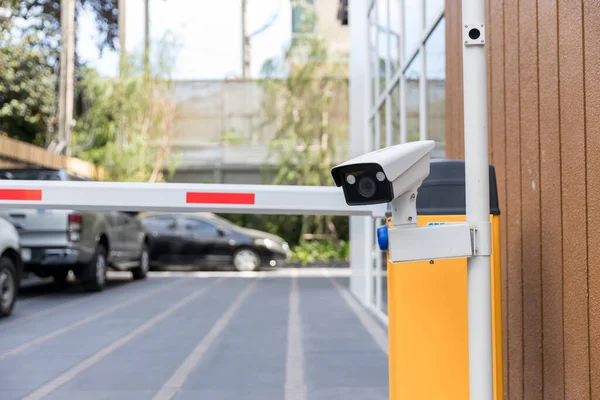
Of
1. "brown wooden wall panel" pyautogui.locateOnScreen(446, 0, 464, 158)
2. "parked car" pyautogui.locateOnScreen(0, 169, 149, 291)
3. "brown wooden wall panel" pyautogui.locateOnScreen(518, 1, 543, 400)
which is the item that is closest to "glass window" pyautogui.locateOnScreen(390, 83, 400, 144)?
"brown wooden wall panel" pyautogui.locateOnScreen(446, 0, 464, 158)

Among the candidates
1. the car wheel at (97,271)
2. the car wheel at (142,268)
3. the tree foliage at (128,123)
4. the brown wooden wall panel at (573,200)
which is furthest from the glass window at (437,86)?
the tree foliage at (128,123)

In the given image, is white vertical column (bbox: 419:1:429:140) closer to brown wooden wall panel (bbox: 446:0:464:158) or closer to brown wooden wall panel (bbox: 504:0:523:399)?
brown wooden wall panel (bbox: 446:0:464:158)

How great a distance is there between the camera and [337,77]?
21.5 m

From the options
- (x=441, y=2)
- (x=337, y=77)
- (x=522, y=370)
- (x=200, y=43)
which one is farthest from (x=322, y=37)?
(x=522, y=370)

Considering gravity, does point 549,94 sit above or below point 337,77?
below

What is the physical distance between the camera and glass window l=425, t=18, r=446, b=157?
6223 millimetres

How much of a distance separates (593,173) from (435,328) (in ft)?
2.97

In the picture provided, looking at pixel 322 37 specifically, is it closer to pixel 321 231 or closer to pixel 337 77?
pixel 337 77

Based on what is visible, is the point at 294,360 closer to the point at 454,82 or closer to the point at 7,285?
the point at 454,82

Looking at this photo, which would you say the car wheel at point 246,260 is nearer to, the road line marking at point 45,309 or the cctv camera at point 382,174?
the road line marking at point 45,309

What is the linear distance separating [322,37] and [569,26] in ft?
61.8

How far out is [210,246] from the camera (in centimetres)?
1809

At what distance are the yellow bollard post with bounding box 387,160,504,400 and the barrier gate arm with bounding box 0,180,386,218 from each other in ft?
1.24

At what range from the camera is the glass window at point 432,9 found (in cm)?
642
